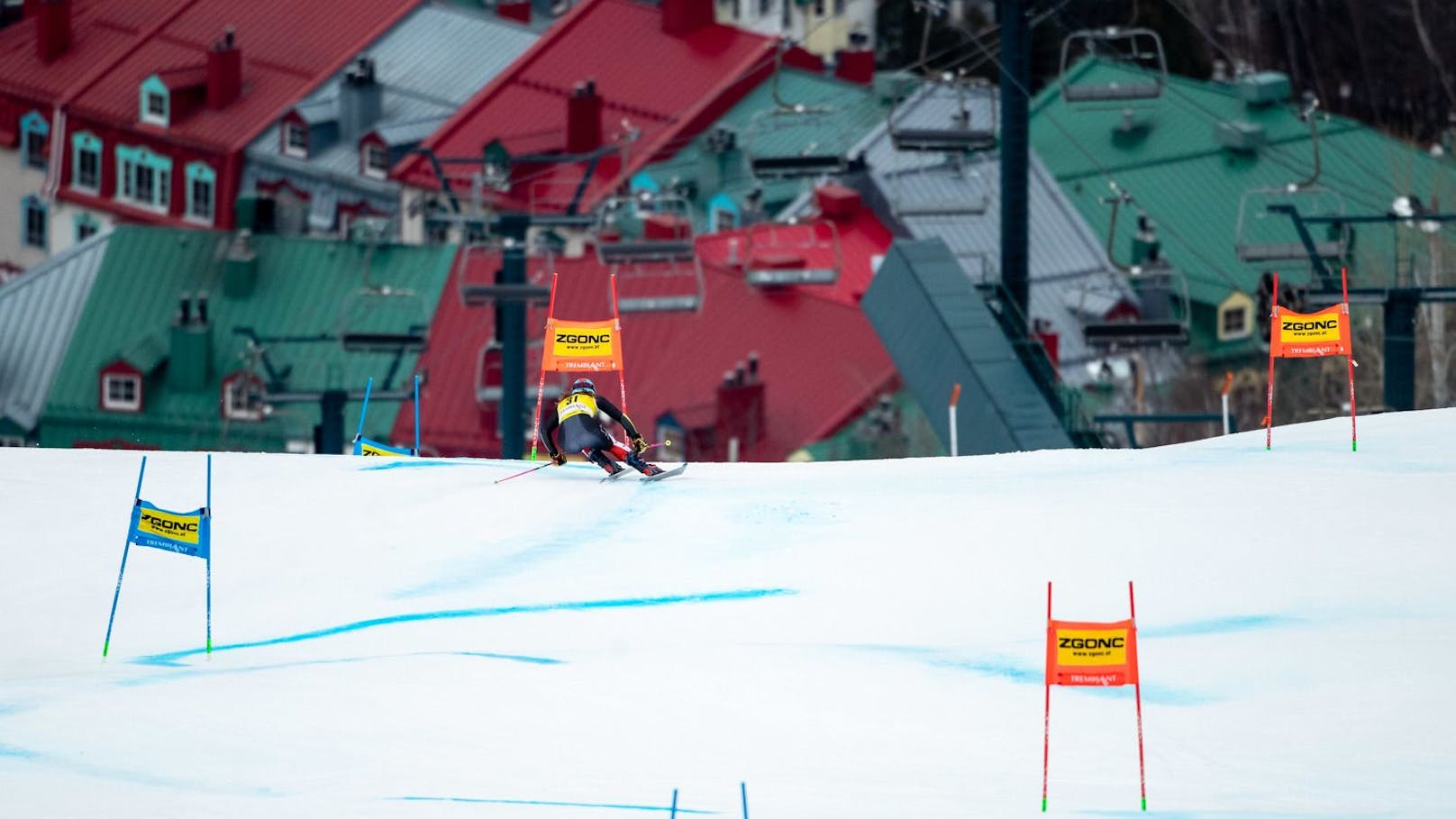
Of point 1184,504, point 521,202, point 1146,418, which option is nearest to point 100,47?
point 521,202

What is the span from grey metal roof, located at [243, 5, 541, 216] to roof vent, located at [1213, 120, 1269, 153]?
18763 mm

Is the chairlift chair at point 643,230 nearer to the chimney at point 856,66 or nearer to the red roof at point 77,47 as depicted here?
the chimney at point 856,66

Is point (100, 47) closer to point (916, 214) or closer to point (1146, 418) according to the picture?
point (916, 214)

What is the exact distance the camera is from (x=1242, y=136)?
61031 mm

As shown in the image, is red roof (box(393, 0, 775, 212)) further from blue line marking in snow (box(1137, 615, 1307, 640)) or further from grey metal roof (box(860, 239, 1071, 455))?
blue line marking in snow (box(1137, 615, 1307, 640))

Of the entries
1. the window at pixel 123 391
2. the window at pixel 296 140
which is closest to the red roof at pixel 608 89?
the window at pixel 296 140

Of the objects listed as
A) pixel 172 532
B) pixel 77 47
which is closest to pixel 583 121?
pixel 77 47

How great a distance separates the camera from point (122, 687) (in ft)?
66.2

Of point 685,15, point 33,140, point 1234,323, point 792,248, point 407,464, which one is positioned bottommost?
point 407,464

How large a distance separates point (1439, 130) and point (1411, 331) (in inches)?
1469

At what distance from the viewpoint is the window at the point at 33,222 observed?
245 feet

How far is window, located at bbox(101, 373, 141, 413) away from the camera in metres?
59.3

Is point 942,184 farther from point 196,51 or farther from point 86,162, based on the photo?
point 86,162

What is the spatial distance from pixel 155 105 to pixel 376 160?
20.7 feet
